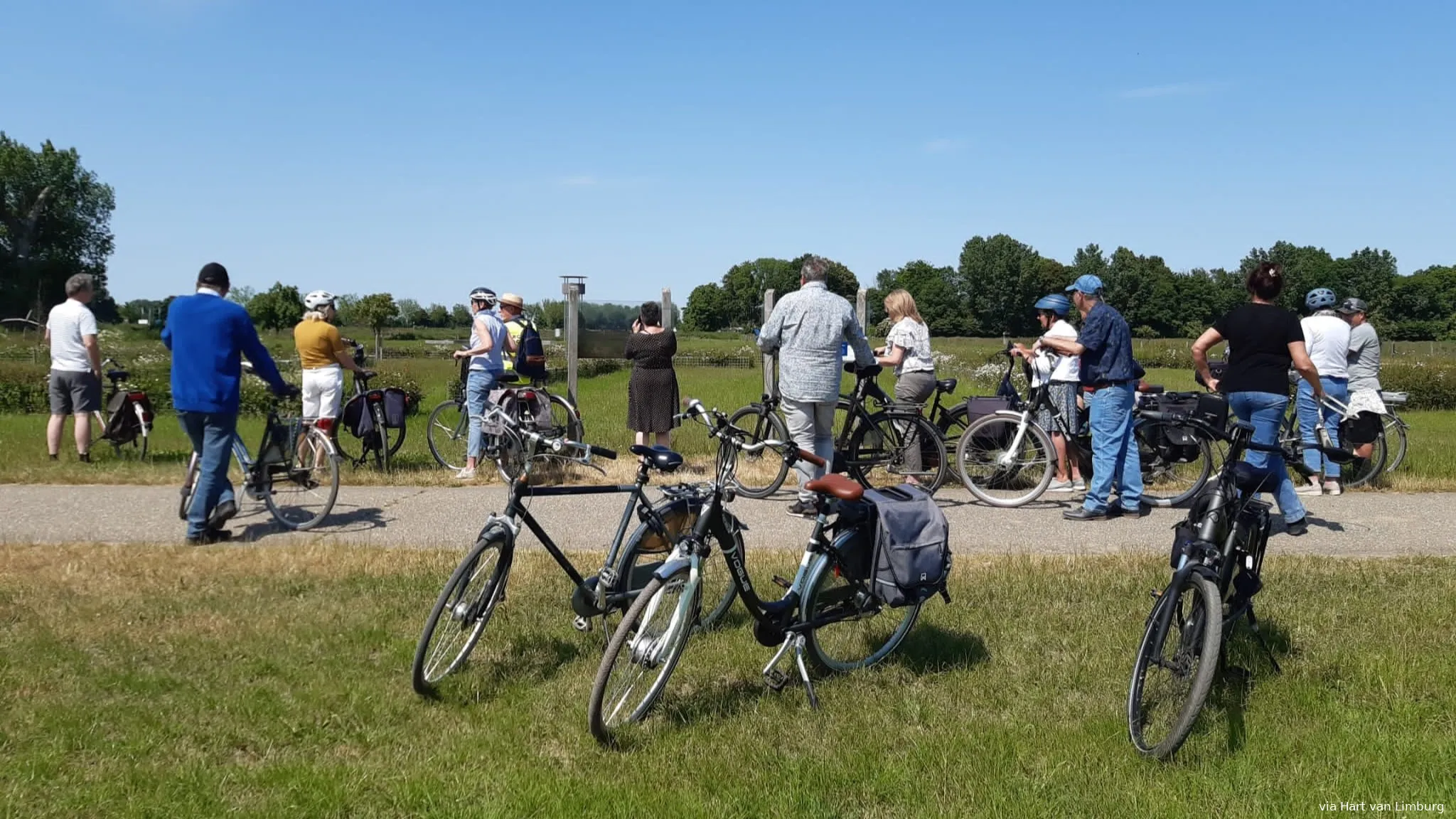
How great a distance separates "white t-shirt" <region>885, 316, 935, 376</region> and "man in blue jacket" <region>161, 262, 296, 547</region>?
5217 mm

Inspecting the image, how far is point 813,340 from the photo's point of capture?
8.07 m

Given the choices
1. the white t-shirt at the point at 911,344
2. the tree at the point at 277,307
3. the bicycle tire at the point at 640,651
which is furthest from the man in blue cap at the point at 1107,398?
the tree at the point at 277,307

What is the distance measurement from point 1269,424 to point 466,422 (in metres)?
7.67

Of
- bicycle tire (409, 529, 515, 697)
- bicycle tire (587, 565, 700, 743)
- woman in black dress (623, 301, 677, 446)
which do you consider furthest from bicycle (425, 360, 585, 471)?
bicycle tire (587, 565, 700, 743)

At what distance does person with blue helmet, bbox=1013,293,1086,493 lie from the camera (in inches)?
368

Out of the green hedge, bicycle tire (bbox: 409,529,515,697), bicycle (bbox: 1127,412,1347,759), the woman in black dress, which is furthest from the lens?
the green hedge

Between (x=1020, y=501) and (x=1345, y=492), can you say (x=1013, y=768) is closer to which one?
(x=1020, y=501)

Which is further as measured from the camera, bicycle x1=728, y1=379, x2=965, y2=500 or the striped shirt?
bicycle x1=728, y1=379, x2=965, y2=500

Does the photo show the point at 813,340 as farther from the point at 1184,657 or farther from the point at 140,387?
the point at 140,387

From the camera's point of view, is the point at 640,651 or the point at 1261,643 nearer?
the point at 640,651

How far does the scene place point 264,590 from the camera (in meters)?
6.42

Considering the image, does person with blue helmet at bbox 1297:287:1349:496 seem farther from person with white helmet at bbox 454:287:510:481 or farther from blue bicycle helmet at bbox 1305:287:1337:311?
person with white helmet at bbox 454:287:510:481

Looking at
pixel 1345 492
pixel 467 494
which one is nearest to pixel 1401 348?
pixel 1345 492

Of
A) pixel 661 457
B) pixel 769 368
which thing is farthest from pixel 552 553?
pixel 769 368
